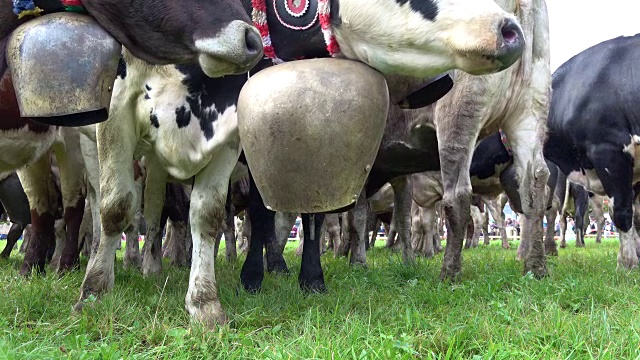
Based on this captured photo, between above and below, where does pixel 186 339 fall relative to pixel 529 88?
below

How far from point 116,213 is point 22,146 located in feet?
4.42

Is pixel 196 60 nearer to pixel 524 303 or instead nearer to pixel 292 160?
pixel 292 160

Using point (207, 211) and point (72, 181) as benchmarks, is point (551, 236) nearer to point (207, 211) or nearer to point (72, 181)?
point (72, 181)

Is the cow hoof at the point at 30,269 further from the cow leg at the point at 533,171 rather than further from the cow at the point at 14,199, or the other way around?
the cow leg at the point at 533,171

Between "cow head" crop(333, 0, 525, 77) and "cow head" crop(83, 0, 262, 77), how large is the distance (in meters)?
0.37

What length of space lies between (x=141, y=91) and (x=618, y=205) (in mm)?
4513

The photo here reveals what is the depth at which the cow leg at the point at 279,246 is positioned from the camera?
5168 millimetres

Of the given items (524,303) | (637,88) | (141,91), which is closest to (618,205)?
(637,88)

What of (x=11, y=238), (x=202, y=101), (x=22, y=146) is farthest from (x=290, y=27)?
(x=11, y=238)

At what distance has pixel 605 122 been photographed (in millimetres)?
5727

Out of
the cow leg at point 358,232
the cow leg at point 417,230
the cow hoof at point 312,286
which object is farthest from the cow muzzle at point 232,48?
the cow leg at point 417,230

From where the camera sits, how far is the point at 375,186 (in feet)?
21.9

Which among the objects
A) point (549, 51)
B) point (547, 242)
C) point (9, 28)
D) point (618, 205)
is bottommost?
point (547, 242)

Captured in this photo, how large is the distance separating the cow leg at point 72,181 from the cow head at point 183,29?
100 inches
